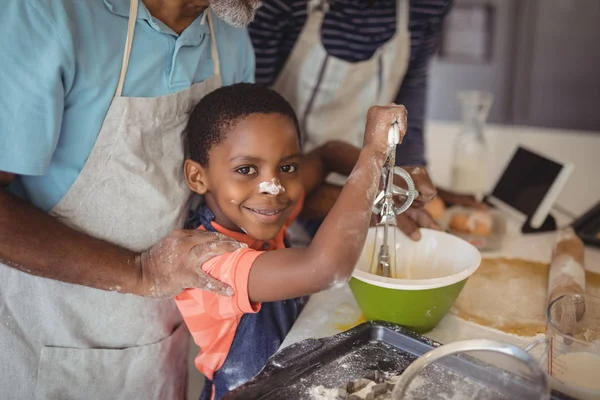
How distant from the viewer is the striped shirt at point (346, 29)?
1.57m

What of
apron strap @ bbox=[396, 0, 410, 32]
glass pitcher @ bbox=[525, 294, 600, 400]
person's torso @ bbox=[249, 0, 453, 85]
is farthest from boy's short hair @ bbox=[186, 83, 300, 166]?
apron strap @ bbox=[396, 0, 410, 32]

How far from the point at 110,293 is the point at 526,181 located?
1.06 m

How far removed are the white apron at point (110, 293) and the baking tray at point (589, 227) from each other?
3.06ft

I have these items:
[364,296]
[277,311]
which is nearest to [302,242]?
[277,311]

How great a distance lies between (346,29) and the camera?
5.45ft

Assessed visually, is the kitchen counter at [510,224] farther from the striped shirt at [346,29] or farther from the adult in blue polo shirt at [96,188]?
the striped shirt at [346,29]

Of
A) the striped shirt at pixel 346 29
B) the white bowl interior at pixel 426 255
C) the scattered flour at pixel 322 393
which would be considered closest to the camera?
the scattered flour at pixel 322 393

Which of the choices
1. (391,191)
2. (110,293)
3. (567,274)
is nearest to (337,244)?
(391,191)

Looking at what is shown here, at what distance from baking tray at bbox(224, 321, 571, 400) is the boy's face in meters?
0.25

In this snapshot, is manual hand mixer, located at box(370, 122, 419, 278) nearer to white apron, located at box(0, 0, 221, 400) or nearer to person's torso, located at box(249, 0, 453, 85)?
white apron, located at box(0, 0, 221, 400)

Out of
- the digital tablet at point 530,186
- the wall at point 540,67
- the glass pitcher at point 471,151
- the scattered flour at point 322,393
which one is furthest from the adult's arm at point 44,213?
the wall at point 540,67

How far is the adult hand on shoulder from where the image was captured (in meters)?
1.00

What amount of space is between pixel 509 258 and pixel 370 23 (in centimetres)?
72

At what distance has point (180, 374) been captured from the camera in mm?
1300
